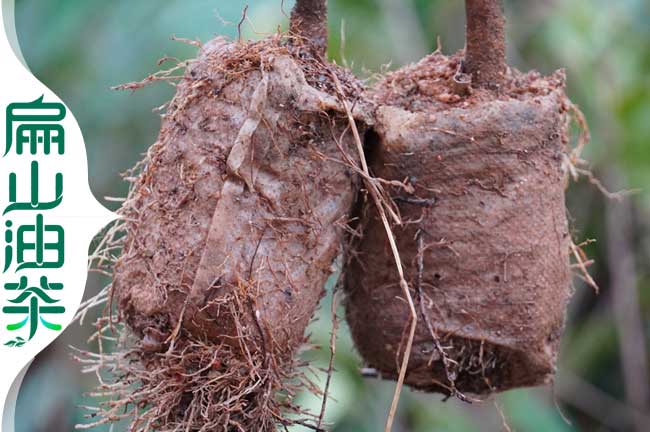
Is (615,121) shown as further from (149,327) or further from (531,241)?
Result: (149,327)

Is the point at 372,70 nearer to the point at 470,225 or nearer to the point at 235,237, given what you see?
the point at 470,225

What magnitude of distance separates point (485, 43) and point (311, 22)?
32 cm

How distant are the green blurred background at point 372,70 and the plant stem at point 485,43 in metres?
1.35

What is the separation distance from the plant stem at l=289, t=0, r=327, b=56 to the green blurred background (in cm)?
132

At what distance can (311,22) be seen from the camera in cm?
146

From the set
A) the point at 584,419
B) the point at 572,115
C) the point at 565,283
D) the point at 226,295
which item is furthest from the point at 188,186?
the point at 584,419

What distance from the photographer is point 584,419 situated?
421cm

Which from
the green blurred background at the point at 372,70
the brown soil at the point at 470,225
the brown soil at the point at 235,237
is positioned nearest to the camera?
the brown soil at the point at 235,237

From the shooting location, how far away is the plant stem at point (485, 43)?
1493 millimetres

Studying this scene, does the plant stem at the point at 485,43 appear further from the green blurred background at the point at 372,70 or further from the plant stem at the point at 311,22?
the green blurred background at the point at 372,70

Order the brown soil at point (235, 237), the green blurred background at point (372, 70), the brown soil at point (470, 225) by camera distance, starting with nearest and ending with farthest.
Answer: the brown soil at point (235, 237) → the brown soil at point (470, 225) → the green blurred background at point (372, 70)

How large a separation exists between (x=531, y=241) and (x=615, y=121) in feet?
5.25

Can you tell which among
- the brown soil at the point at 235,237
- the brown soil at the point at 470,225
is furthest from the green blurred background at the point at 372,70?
the brown soil at the point at 235,237

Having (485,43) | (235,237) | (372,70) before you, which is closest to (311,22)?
(485,43)
